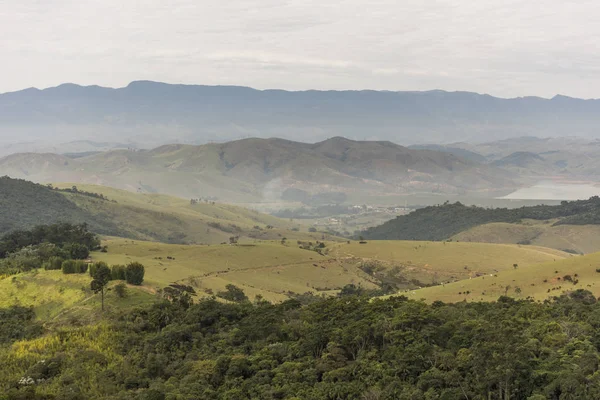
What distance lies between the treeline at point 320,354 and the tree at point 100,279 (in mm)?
7908

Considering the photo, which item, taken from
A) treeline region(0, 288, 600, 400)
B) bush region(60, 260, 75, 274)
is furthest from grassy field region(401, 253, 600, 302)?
bush region(60, 260, 75, 274)

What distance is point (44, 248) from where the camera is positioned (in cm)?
11144

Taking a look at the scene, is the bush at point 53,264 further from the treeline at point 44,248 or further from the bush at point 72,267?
the bush at point 72,267

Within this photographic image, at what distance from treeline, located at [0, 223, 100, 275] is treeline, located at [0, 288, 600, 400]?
2872 centimetres

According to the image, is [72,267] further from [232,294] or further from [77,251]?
[77,251]

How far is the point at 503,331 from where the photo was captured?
51.1 m

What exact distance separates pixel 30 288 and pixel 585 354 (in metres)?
75.5

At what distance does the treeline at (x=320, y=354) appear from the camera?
1794 inches

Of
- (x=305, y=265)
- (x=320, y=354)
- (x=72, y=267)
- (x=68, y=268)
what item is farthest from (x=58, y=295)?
(x=305, y=265)

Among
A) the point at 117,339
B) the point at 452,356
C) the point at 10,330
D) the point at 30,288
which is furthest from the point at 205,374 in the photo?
the point at 30,288

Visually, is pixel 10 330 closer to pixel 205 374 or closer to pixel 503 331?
pixel 205 374

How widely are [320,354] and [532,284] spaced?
5739 cm

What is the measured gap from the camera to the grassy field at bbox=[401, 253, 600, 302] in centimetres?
9250

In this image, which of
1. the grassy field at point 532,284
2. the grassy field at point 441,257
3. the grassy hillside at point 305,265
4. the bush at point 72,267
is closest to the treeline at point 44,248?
the bush at point 72,267
